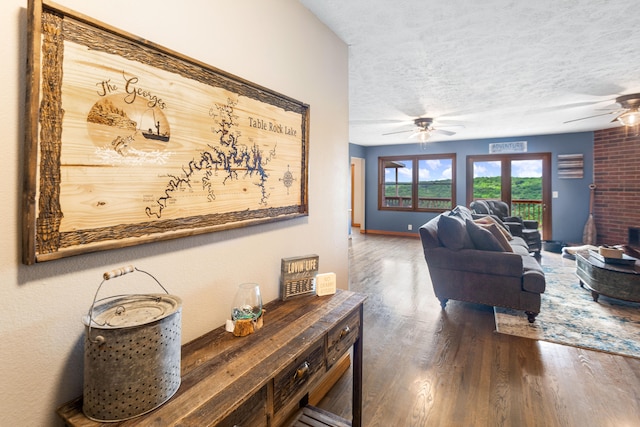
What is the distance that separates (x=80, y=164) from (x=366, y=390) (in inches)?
77.8

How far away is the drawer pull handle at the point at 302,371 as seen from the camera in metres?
1.11

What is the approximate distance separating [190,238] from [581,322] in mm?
3569

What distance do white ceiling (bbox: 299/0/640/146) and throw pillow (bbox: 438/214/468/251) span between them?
1.47 metres

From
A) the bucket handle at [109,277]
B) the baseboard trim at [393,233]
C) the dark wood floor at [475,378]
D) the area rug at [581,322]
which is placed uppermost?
the bucket handle at [109,277]

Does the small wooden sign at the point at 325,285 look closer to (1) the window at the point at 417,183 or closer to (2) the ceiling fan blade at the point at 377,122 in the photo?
(2) the ceiling fan blade at the point at 377,122

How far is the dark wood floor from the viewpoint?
1787 mm

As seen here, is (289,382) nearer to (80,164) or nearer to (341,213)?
(80,164)

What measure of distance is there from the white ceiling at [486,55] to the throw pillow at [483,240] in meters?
1.57

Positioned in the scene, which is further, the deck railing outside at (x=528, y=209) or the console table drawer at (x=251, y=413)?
the deck railing outside at (x=528, y=209)

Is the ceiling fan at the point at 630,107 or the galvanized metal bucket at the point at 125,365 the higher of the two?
the ceiling fan at the point at 630,107

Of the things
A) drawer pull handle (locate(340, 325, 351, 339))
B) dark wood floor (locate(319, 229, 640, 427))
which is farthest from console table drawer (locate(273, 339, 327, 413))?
dark wood floor (locate(319, 229, 640, 427))

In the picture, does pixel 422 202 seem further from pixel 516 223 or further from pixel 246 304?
pixel 246 304

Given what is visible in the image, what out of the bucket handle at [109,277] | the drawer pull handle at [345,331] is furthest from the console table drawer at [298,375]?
the bucket handle at [109,277]

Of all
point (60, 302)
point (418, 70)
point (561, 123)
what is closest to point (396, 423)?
point (60, 302)
